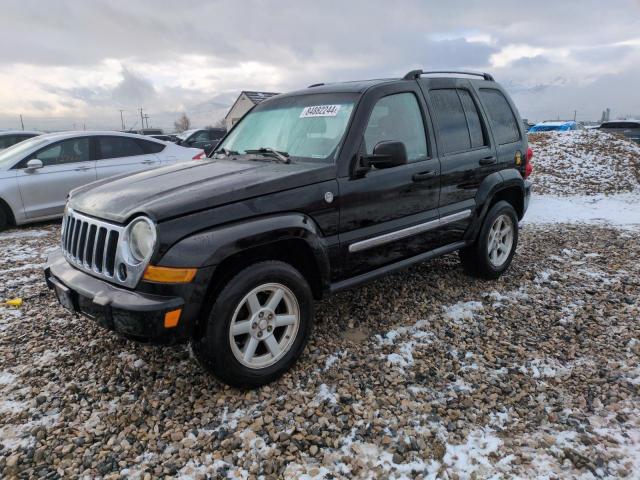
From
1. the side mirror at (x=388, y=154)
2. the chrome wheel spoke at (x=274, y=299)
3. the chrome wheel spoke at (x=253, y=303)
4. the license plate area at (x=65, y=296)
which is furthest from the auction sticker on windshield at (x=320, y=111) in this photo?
the license plate area at (x=65, y=296)

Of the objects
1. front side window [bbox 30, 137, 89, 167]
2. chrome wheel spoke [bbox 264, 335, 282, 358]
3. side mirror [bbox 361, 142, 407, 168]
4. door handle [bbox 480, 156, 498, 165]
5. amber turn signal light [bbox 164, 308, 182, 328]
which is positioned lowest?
chrome wheel spoke [bbox 264, 335, 282, 358]

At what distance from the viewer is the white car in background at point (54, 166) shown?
22.7 feet

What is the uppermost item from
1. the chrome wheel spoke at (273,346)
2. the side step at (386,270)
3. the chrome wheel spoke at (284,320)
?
the side step at (386,270)

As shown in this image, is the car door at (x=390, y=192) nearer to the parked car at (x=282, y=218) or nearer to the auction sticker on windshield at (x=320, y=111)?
the parked car at (x=282, y=218)

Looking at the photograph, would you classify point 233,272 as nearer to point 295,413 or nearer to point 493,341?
point 295,413

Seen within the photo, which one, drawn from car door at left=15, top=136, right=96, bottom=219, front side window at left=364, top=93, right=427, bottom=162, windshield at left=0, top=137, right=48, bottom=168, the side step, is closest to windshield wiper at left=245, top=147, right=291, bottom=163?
front side window at left=364, top=93, right=427, bottom=162

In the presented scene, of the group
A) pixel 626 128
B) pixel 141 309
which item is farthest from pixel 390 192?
pixel 626 128

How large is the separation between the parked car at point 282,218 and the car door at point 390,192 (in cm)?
1

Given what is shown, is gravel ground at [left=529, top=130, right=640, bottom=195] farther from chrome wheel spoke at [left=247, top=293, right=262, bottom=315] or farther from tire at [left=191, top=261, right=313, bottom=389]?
chrome wheel spoke at [left=247, top=293, right=262, bottom=315]

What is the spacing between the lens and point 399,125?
368 cm

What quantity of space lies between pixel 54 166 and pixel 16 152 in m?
0.70

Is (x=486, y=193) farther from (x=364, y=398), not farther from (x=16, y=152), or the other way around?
(x=16, y=152)

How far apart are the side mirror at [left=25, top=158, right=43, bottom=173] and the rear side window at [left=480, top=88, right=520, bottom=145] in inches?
251

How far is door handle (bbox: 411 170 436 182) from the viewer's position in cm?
363
